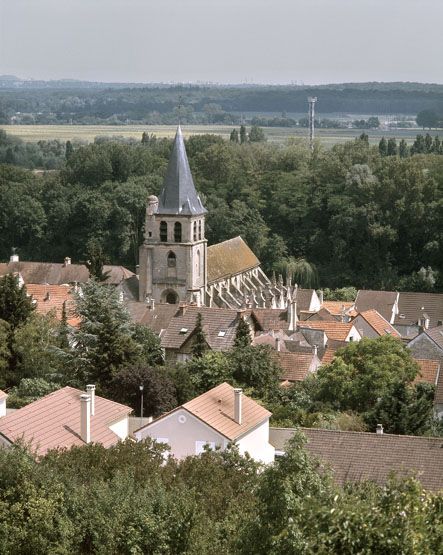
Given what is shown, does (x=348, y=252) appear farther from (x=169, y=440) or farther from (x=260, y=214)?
A: (x=169, y=440)

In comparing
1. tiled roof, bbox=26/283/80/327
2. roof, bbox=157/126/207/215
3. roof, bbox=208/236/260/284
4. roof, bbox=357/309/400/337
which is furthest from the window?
roof, bbox=208/236/260/284

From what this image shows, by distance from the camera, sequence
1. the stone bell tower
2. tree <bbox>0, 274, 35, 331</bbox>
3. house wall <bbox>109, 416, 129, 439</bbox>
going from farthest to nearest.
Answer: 1. the stone bell tower
2. tree <bbox>0, 274, 35, 331</bbox>
3. house wall <bbox>109, 416, 129, 439</bbox>

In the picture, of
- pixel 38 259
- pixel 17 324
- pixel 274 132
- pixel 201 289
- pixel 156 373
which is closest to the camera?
pixel 156 373

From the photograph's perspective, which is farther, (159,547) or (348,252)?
(348,252)

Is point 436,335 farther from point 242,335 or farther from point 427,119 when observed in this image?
point 427,119

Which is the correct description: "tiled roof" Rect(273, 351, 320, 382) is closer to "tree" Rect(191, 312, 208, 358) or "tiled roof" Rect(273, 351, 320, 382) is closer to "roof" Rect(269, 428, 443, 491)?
"tree" Rect(191, 312, 208, 358)

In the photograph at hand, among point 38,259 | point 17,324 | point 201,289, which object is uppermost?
point 17,324

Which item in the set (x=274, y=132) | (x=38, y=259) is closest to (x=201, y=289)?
(x=38, y=259)
